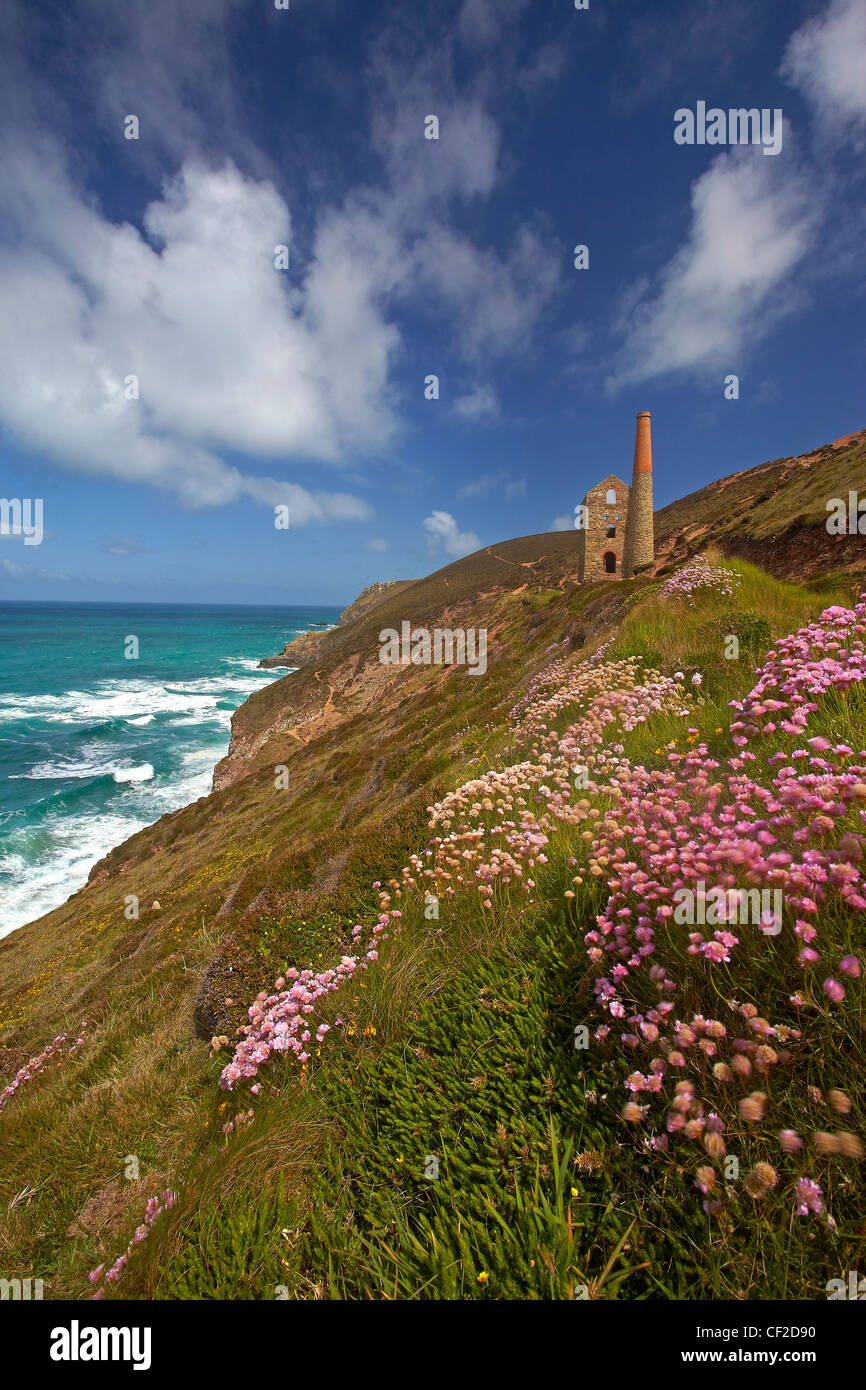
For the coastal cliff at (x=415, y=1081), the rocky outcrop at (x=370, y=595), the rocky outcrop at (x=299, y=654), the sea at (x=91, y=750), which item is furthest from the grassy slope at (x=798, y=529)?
the rocky outcrop at (x=370, y=595)

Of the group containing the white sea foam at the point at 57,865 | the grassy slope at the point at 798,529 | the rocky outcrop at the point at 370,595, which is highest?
the rocky outcrop at the point at 370,595

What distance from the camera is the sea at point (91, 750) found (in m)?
34.0

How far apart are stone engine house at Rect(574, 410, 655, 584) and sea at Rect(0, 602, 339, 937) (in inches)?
1215

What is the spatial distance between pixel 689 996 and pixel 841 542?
63.6ft

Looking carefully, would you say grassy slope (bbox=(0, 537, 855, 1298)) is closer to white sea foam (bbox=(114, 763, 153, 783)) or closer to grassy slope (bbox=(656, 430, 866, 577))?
grassy slope (bbox=(656, 430, 866, 577))

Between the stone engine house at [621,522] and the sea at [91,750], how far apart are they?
30.9 metres

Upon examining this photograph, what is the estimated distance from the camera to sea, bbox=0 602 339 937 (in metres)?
34.0

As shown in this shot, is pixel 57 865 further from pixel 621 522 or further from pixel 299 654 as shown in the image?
pixel 299 654

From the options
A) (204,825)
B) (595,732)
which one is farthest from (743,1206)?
(204,825)

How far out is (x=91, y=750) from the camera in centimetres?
5566

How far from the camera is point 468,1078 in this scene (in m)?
2.81

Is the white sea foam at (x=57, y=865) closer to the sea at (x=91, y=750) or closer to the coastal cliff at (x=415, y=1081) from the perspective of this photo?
the sea at (x=91, y=750)

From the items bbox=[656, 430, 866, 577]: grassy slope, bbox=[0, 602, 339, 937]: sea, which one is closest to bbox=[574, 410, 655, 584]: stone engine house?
bbox=[656, 430, 866, 577]: grassy slope
